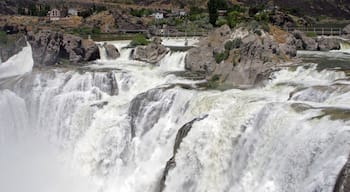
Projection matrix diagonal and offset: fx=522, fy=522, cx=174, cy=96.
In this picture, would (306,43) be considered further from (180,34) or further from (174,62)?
(180,34)

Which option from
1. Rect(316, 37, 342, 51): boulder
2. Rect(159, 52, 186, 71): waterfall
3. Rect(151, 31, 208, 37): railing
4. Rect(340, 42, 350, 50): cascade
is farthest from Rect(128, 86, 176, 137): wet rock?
Rect(151, 31, 208, 37): railing

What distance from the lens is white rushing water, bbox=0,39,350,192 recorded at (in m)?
17.0

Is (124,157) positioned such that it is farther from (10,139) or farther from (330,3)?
(330,3)

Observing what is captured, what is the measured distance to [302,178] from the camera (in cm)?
1592

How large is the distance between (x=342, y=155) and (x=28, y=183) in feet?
54.8

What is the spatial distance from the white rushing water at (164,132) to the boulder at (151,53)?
1.95m

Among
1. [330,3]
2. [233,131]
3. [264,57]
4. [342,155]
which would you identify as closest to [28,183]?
[233,131]

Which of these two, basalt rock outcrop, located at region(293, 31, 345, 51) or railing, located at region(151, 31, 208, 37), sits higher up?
railing, located at region(151, 31, 208, 37)

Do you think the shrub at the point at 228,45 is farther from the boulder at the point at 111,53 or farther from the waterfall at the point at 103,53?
the waterfall at the point at 103,53

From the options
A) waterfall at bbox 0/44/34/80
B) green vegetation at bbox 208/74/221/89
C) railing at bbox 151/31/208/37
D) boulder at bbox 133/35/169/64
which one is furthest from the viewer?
railing at bbox 151/31/208/37

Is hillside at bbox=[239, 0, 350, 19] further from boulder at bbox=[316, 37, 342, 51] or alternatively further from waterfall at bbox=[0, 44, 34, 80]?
waterfall at bbox=[0, 44, 34, 80]

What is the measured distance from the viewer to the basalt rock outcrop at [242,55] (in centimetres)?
2811

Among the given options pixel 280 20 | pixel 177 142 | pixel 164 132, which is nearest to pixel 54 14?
pixel 280 20

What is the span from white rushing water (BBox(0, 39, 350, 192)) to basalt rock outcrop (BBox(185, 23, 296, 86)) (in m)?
1.64
